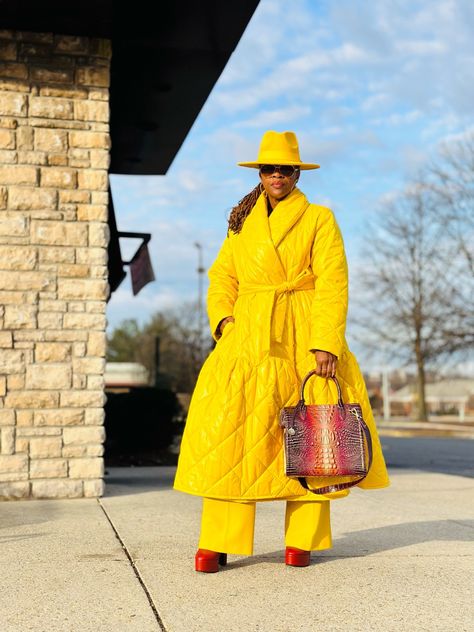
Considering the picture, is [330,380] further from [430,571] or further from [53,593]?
[53,593]

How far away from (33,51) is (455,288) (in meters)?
26.0

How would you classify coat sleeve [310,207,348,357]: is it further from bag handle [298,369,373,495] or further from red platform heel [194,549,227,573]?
red platform heel [194,549,227,573]

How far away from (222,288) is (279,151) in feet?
2.59

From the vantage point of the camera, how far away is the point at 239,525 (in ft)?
14.9

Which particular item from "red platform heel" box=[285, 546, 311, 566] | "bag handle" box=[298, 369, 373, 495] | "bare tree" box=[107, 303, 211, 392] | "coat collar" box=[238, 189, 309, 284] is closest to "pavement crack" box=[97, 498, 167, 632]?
"red platform heel" box=[285, 546, 311, 566]

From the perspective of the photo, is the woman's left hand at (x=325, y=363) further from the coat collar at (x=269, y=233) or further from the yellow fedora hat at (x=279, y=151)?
the yellow fedora hat at (x=279, y=151)

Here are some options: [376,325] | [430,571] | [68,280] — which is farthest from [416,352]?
[430,571]

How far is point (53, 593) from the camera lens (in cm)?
406

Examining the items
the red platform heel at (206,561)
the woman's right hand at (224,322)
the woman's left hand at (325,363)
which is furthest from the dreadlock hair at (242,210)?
the red platform heel at (206,561)

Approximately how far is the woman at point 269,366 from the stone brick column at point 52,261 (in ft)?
10.4

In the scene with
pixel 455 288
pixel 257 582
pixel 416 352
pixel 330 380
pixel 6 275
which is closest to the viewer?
pixel 257 582

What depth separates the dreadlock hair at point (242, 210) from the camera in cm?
501

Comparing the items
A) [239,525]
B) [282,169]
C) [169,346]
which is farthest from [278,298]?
[169,346]

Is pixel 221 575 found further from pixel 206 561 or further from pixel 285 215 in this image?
pixel 285 215
